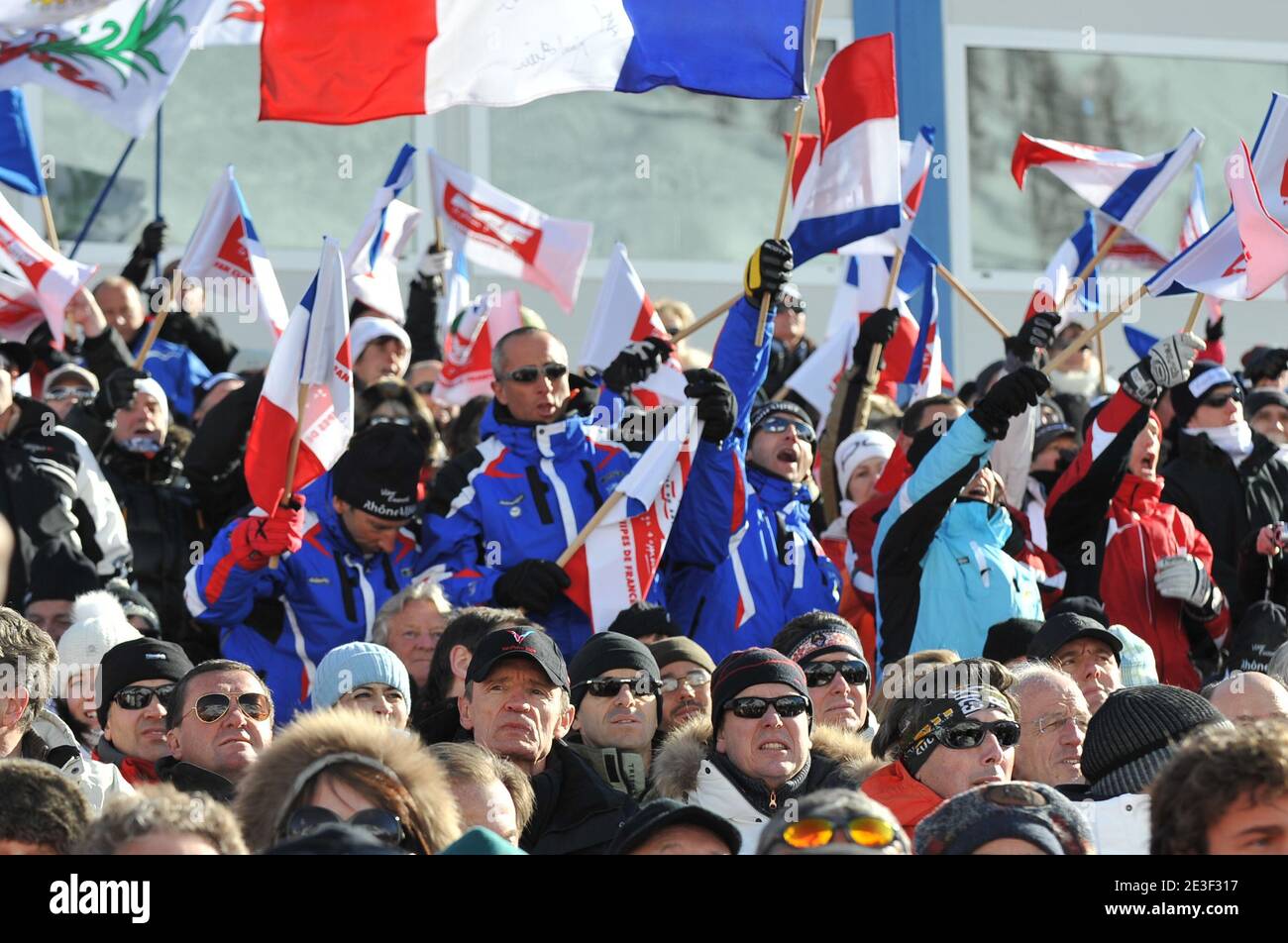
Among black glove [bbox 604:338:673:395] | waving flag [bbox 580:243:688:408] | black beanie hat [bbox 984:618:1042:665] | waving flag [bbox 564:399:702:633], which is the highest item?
waving flag [bbox 580:243:688:408]

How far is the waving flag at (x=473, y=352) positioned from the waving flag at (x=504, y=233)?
723 mm

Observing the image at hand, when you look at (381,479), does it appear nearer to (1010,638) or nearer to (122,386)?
(122,386)

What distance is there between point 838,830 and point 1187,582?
4993 mm

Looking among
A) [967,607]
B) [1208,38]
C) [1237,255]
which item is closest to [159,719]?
[967,607]

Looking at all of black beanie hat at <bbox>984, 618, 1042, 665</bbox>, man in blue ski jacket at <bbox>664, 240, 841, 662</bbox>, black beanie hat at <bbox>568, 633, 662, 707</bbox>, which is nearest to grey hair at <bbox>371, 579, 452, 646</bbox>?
black beanie hat at <bbox>568, 633, 662, 707</bbox>

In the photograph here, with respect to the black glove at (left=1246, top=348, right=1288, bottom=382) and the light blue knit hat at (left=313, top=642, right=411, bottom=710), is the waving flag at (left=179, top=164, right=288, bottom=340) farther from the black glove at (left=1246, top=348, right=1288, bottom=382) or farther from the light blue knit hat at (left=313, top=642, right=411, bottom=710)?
the black glove at (left=1246, top=348, right=1288, bottom=382)

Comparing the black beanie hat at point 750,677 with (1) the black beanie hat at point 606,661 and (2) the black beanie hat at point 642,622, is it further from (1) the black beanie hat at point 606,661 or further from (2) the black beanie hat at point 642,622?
(2) the black beanie hat at point 642,622

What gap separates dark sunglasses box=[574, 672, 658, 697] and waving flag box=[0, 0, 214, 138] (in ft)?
12.7

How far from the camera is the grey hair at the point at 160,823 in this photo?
3.67 m

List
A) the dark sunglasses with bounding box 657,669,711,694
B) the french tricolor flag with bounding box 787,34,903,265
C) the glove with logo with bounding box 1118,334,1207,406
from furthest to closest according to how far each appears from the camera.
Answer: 1. the french tricolor flag with bounding box 787,34,903,265
2. the glove with logo with bounding box 1118,334,1207,406
3. the dark sunglasses with bounding box 657,669,711,694

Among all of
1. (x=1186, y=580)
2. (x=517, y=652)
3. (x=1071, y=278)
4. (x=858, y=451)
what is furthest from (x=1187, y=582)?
(x=1071, y=278)

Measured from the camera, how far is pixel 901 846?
3.69 m

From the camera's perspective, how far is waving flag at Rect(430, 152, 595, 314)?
11664 mm

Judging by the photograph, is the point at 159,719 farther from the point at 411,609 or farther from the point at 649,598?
the point at 649,598
